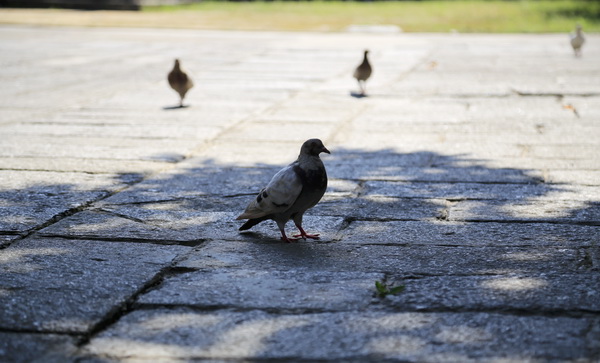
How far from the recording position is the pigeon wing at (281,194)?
3.71m

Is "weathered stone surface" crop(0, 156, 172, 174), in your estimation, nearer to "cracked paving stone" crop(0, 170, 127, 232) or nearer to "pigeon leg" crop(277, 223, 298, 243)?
"cracked paving stone" crop(0, 170, 127, 232)

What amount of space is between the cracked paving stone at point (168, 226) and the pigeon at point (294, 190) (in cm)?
21

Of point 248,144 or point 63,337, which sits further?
point 248,144

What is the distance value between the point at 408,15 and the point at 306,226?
20.9 meters

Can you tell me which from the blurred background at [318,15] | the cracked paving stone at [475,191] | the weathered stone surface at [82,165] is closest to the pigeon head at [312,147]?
the cracked paving stone at [475,191]

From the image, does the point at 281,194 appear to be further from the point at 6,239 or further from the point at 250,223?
the point at 6,239

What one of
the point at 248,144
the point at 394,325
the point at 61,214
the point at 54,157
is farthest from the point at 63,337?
the point at 248,144

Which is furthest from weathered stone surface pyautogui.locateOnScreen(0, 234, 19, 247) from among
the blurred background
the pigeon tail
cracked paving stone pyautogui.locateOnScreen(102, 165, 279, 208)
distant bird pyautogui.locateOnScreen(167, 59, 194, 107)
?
the blurred background

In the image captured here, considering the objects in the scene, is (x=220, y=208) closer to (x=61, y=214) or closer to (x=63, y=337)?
(x=61, y=214)

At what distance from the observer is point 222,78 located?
36.0ft

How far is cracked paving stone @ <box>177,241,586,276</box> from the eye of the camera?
3.45m

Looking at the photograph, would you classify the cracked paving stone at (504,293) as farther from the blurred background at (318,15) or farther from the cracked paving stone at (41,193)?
the blurred background at (318,15)

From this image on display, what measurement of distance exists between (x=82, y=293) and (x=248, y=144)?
3.56 meters

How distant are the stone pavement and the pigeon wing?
19 cm
